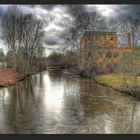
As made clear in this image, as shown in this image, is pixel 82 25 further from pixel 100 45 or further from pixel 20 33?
pixel 20 33

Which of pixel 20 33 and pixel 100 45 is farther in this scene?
pixel 20 33

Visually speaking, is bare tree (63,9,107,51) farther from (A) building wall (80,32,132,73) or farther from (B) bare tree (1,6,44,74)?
(B) bare tree (1,6,44,74)

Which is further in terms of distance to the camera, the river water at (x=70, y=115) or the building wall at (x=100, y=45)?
the building wall at (x=100, y=45)

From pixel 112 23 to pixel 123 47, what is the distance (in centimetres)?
457

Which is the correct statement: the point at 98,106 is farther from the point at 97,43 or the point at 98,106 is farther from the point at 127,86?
the point at 97,43

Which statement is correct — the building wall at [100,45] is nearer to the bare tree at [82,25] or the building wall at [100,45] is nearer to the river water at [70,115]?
the bare tree at [82,25]

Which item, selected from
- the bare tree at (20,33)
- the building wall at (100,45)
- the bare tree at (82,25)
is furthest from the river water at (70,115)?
the bare tree at (82,25)

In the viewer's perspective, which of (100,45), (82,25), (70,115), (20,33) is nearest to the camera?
(70,115)

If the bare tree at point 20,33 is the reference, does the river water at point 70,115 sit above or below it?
below

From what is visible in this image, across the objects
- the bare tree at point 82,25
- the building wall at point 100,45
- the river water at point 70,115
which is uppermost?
the bare tree at point 82,25

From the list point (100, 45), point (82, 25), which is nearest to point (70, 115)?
point (100, 45)

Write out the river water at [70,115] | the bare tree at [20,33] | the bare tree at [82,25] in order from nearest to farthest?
the river water at [70,115] → the bare tree at [20,33] → the bare tree at [82,25]

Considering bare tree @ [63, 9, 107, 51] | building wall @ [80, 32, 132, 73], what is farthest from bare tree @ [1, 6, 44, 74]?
building wall @ [80, 32, 132, 73]

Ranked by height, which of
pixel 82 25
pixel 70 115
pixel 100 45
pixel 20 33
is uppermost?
pixel 82 25
